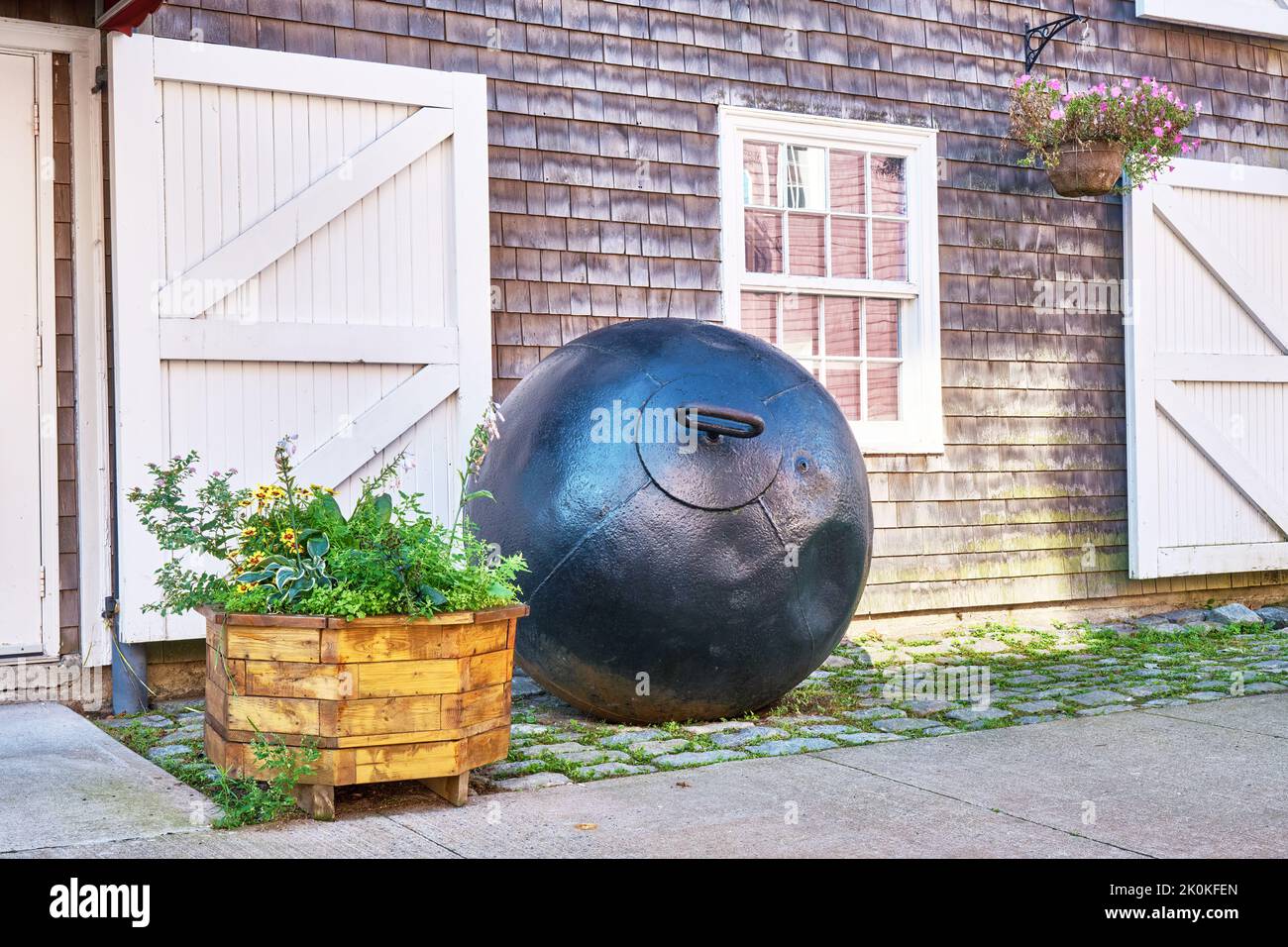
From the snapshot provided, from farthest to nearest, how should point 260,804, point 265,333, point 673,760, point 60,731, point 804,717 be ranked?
1. point 265,333
2. point 804,717
3. point 60,731
4. point 673,760
5. point 260,804

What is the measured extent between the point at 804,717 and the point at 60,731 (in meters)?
2.62

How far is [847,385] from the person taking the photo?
23.2 ft

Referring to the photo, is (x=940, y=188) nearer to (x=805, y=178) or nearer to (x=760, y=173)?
(x=805, y=178)

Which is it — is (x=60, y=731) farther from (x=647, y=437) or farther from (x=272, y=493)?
(x=647, y=437)

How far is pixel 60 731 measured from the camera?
4.52 meters

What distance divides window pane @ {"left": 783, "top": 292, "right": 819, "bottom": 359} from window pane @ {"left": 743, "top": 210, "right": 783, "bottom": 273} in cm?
19

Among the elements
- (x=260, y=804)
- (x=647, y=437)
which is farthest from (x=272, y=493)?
(x=647, y=437)

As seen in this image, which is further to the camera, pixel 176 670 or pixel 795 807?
pixel 176 670

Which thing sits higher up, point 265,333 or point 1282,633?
point 265,333

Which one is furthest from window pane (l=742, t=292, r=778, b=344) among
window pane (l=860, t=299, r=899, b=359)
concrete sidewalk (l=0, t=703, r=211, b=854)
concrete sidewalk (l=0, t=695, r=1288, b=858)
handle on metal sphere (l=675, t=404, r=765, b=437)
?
concrete sidewalk (l=0, t=703, r=211, b=854)

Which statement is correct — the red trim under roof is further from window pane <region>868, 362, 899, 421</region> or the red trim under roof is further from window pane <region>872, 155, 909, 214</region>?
window pane <region>868, 362, 899, 421</region>

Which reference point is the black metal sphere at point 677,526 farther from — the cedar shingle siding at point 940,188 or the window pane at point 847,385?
the window pane at point 847,385

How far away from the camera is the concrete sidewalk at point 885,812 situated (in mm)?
3273

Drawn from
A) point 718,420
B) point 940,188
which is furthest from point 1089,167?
point 718,420
